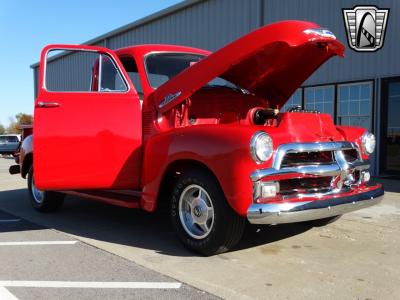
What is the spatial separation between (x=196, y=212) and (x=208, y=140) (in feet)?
2.39

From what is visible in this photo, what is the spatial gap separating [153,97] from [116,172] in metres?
0.93

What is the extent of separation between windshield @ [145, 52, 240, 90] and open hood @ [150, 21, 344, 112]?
5.2 inches

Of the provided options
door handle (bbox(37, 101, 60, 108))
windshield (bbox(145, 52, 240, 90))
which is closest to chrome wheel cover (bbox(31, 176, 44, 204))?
door handle (bbox(37, 101, 60, 108))

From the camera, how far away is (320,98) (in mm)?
12000

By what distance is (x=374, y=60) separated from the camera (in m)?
10.5

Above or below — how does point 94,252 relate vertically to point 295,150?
below

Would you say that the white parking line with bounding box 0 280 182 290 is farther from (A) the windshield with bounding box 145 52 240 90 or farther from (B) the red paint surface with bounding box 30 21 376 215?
(A) the windshield with bounding box 145 52 240 90

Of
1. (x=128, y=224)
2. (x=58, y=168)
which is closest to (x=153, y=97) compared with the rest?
(x=58, y=168)

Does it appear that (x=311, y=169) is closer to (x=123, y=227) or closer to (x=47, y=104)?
(x=123, y=227)

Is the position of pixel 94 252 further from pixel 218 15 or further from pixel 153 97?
pixel 218 15

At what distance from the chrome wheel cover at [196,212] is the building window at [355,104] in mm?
7641

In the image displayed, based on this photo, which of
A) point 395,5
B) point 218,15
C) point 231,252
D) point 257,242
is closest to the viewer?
point 231,252

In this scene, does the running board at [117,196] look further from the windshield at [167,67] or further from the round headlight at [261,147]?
the round headlight at [261,147]

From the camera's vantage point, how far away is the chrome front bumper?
3.75 meters
